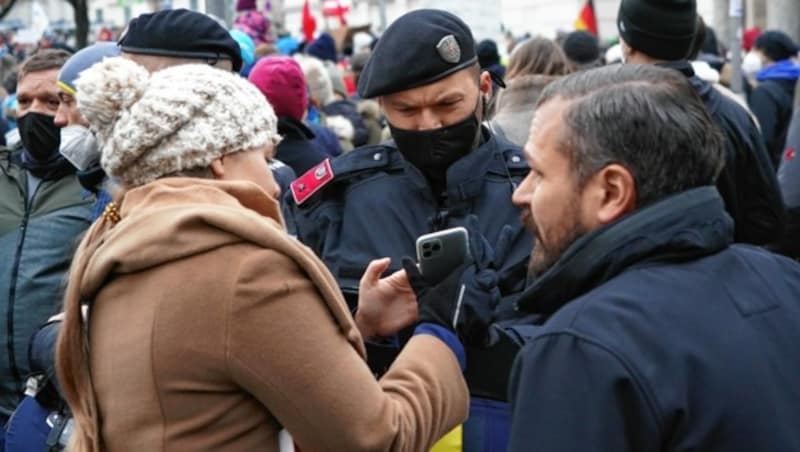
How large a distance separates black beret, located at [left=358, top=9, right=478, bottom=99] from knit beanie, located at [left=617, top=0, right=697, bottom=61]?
1389mm

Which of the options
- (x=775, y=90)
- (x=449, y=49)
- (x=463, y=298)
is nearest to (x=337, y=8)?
(x=775, y=90)

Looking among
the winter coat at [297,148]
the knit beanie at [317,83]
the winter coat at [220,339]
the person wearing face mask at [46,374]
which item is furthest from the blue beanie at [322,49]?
the winter coat at [220,339]

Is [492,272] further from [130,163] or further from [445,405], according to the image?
[130,163]

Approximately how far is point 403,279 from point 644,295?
3.36 feet

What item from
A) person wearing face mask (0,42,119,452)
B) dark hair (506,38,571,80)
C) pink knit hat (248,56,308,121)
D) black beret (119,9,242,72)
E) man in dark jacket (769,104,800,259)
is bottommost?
Result: man in dark jacket (769,104,800,259)

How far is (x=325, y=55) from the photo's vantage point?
15.7 m

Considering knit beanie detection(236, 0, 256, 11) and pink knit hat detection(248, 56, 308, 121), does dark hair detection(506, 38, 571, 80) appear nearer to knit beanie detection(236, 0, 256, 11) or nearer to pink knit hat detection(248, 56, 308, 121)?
pink knit hat detection(248, 56, 308, 121)

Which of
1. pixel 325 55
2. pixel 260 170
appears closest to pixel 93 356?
pixel 260 170

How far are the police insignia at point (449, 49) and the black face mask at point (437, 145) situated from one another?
0.16 meters

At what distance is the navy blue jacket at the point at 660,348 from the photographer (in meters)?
2.27

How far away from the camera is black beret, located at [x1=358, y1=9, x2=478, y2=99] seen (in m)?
3.81

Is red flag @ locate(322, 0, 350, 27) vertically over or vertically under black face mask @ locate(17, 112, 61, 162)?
under

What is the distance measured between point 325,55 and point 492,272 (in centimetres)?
1273

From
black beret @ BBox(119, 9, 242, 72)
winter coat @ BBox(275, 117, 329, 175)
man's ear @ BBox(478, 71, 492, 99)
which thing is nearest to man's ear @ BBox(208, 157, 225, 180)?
man's ear @ BBox(478, 71, 492, 99)
